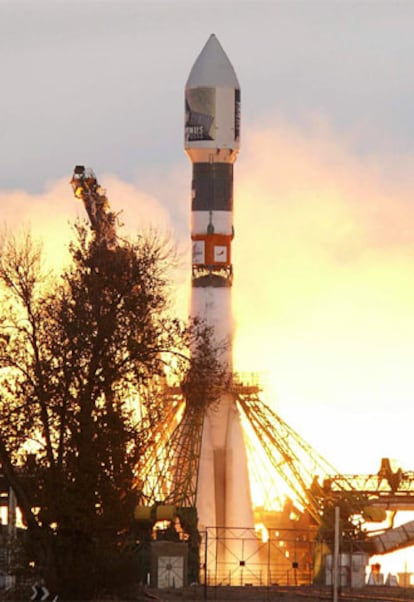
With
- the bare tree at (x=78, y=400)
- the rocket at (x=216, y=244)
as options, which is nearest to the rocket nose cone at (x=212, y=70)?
the rocket at (x=216, y=244)

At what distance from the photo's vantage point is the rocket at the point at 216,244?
5212 inches

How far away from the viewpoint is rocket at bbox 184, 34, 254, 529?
132375mm

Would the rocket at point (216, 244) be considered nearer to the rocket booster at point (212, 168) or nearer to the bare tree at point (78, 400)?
the rocket booster at point (212, 168)

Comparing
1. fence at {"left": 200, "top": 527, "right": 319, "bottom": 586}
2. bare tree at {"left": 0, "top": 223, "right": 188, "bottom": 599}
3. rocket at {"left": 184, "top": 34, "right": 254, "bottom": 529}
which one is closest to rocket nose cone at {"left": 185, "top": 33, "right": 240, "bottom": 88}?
rocket at {"left": 184, "top": 34, "right": 254, "bottom": 529}

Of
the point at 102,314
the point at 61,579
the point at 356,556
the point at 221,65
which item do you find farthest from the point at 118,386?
the point at 221,65

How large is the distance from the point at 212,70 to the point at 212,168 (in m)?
6.56

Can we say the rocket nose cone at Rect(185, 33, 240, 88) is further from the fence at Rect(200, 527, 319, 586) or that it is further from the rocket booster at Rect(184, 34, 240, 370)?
the fence at Rect(200, 527, 319, 586)

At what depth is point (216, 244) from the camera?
438 ft

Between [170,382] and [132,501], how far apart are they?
4985cm

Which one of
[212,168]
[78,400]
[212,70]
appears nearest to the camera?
[78,400]

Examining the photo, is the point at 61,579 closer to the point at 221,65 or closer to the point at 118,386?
the point at 118,386

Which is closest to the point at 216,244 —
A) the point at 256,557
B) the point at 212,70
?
the point at 212,70

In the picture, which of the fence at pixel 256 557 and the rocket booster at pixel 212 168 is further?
the rocket booster at pixel 212 168

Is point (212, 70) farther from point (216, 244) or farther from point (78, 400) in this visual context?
point (78, 400)
